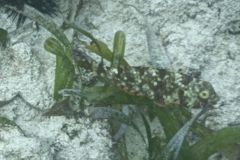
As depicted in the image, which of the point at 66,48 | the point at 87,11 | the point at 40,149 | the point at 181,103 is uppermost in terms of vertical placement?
the point at 87,11

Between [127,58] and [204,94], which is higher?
[127,58]

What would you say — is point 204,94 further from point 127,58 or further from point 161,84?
point 127,58

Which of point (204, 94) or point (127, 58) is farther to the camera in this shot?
point (127, 58)

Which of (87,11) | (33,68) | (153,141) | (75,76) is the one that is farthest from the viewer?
(87,11)

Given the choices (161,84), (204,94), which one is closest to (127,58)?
(161,84)

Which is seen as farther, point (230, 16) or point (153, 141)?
point (230, 16)

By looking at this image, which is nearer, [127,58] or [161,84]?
[161,84]

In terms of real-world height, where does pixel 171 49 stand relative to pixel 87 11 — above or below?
below

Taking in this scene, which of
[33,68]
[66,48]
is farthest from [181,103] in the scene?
[33,68]

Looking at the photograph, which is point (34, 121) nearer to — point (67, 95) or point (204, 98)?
point (67, 95)

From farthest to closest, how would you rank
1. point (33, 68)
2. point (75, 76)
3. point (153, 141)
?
point (33, 68)
point (75, 76)
point (153, 141)
